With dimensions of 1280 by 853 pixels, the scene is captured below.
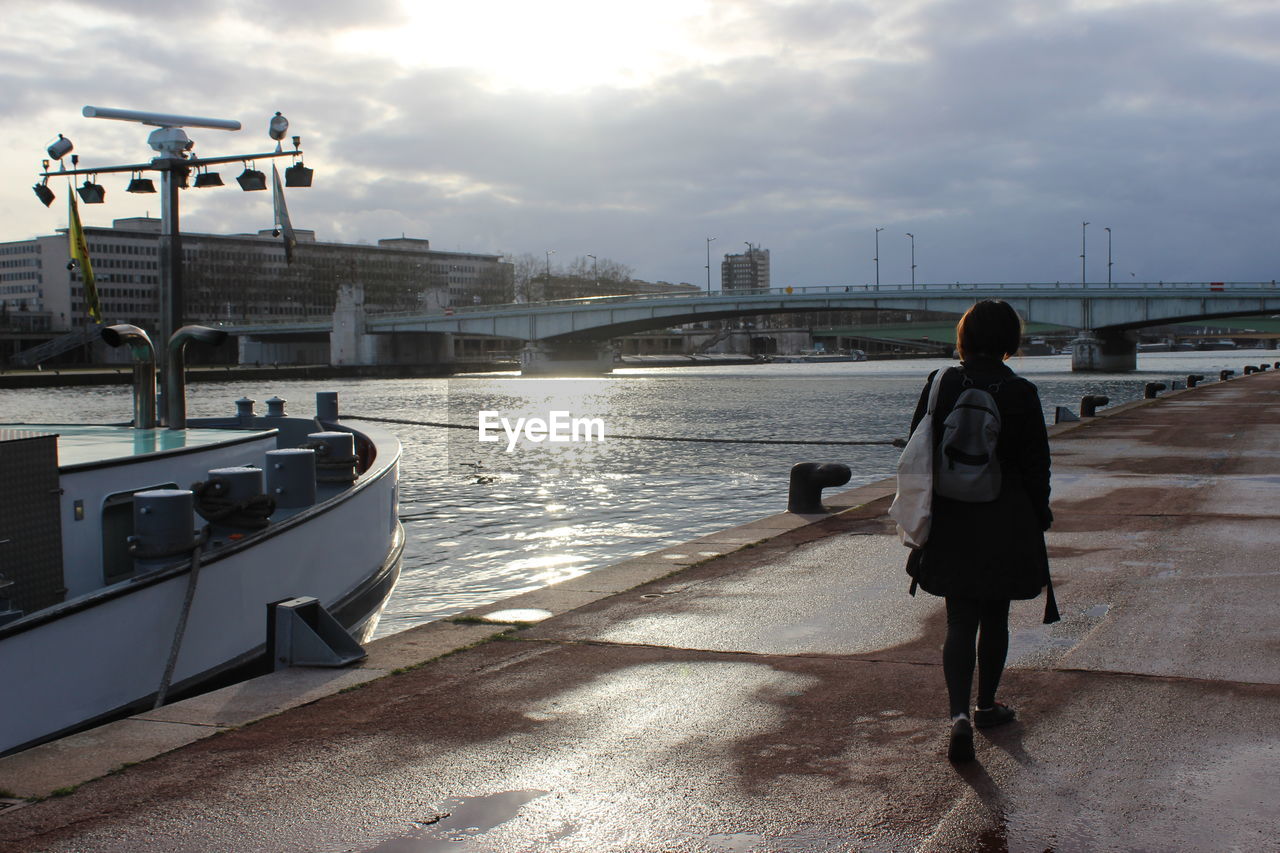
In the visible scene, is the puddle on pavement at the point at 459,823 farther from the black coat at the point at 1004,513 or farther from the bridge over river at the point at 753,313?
the bridge over river at the point at 753,313

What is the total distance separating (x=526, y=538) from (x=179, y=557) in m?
Answer: 10.2

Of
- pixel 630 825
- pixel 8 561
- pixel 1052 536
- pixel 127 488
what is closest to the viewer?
pixel 630 825

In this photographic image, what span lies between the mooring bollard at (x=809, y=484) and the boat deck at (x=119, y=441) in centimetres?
547

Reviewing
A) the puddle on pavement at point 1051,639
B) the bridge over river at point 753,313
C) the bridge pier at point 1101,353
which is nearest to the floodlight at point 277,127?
the puddle on pavement at point 1051,639

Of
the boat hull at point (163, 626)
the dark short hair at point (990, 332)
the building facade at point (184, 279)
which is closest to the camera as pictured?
the dark short hair at point (990, 332)

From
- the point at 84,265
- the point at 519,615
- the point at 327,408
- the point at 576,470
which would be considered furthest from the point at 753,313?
the point at 519,615

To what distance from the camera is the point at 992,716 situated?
17.4 feet

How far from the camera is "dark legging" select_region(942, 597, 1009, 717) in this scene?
16.3ft

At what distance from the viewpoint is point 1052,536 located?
1109 cm

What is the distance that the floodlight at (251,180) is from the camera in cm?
1689

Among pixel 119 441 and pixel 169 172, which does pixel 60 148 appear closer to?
pixel 169 172

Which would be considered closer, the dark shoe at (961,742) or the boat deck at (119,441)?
the dark shoe at (961,742)

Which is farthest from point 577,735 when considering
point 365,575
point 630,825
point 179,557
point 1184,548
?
point 365,575

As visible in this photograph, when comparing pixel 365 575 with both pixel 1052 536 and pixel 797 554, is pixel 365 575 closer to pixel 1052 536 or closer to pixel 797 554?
Answer: pixel 797 554
